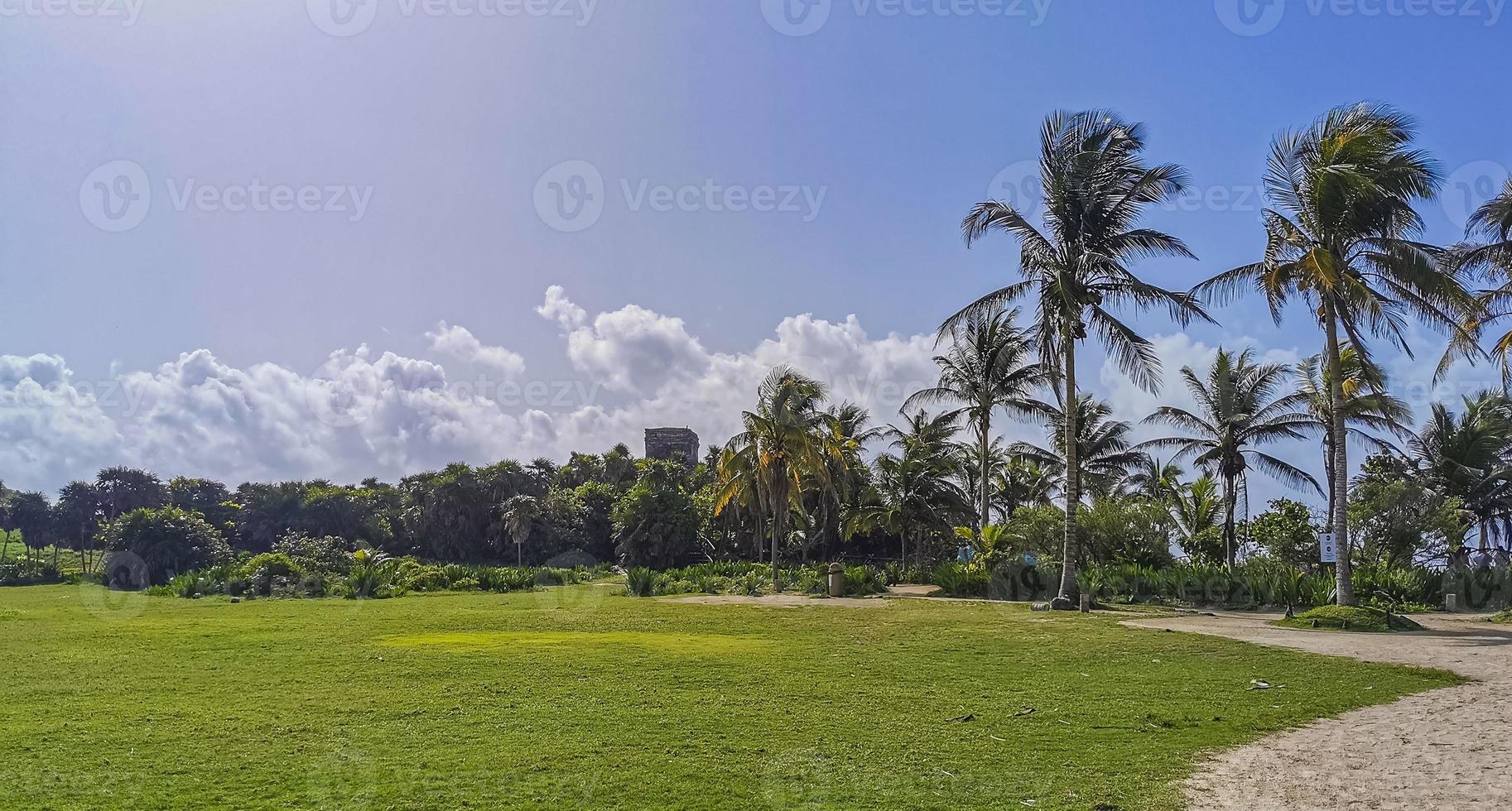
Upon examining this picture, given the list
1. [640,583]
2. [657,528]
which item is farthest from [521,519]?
[640,583]

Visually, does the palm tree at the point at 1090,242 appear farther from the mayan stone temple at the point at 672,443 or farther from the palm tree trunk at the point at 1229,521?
the mayan stone temple at the point at 672,443

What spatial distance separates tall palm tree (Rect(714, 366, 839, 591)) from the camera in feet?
106

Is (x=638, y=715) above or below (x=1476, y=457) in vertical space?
below

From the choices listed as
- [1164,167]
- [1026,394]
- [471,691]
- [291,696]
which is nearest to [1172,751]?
[471,691]

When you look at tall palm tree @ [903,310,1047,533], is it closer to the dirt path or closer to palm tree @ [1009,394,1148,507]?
palm tree @ [1009,394,1148,507]

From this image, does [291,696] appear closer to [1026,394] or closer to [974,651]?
[974,651]

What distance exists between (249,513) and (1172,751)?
6458 centimetres

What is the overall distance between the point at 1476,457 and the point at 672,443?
6448 cm

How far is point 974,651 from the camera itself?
526 inches

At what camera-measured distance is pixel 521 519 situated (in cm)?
4981

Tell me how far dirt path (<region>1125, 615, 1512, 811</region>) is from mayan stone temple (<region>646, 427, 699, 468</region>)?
77.7m

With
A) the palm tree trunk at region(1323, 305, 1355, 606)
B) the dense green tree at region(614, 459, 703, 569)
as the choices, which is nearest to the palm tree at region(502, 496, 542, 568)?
the dense green tree at region(614, 459, 703, 569)

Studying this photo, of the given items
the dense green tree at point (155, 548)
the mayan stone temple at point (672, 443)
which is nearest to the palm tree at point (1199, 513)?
the dense green tree at point (155, 548)

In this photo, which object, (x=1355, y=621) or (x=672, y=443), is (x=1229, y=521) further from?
(x=672, y=443)
